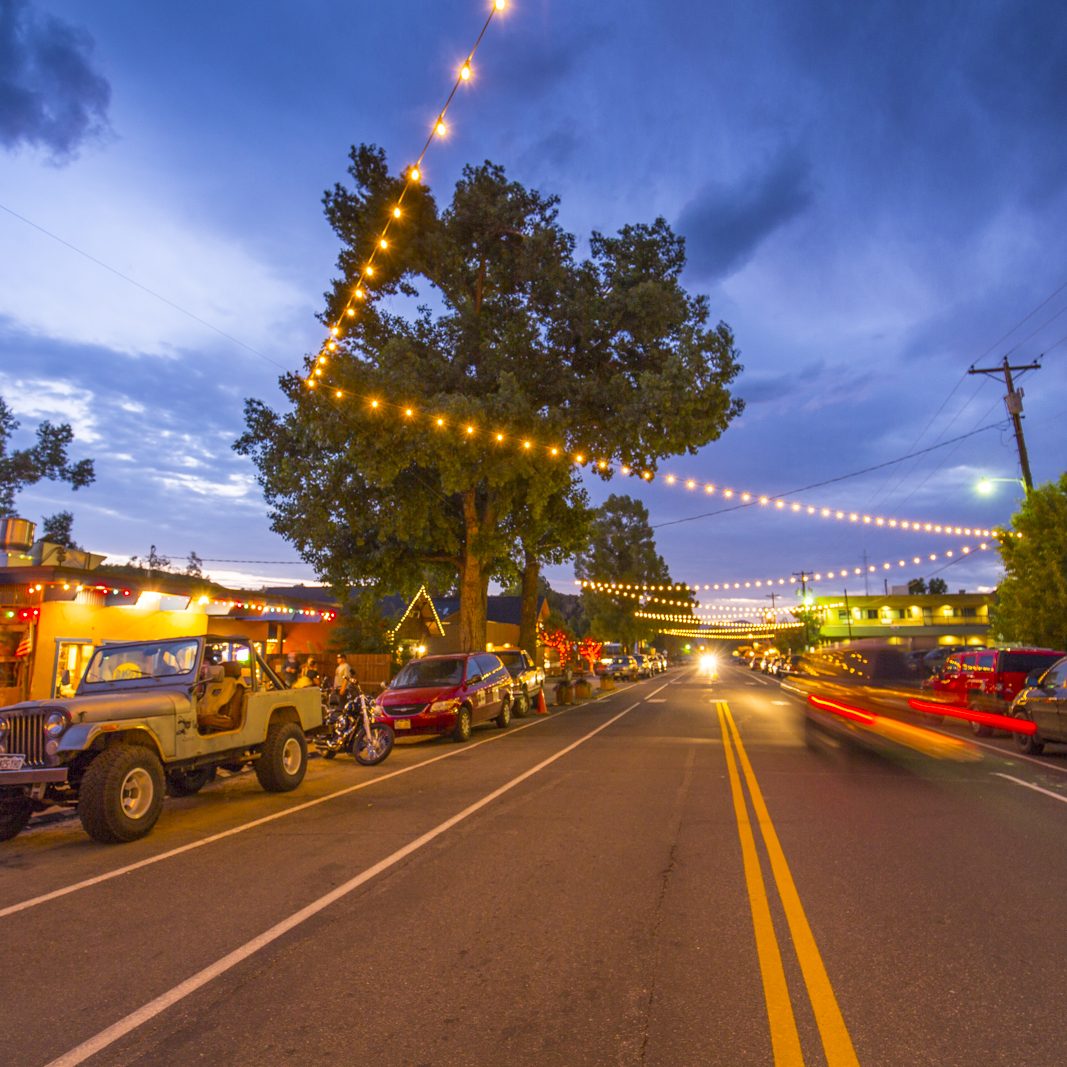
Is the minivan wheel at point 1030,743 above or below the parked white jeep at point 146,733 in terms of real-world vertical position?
below

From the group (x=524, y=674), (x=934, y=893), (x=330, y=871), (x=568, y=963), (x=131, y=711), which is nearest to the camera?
(x=568, y=963)

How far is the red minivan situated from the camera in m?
17.1

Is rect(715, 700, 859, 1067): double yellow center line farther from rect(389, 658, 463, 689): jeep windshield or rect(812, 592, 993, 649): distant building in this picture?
rect(812, 592, 993, 649): distant building

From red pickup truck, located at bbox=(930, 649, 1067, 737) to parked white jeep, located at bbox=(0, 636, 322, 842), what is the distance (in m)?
14.6

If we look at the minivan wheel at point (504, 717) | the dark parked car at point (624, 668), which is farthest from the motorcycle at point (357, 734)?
the dark parked car at point (624, 668)

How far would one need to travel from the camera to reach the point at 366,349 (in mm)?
28141

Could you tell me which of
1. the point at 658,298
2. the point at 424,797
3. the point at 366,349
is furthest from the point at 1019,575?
the point at 424,797

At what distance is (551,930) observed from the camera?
17.9 ft

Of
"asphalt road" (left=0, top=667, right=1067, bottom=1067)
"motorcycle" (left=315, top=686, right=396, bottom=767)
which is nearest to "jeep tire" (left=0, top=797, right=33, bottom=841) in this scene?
"asphalt road" (left=0, top=667, right=1067, bottom=1067)

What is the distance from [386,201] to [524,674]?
610 inches

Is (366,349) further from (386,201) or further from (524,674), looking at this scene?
(524,674)

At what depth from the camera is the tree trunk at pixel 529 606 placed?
32812mm

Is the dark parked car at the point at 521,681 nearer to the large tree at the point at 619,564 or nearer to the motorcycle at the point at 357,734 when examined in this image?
the motorcycle at the point at 357,734

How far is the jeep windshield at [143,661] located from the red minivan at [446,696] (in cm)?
526
